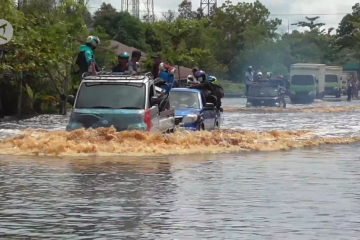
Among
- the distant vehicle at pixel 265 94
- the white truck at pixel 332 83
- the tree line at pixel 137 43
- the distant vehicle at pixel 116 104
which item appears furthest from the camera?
the white truck at pixel 332 83

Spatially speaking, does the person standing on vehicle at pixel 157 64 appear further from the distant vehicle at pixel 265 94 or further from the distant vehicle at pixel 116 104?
the distant vehicle at pixel 265 94

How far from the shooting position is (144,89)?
1917 cm

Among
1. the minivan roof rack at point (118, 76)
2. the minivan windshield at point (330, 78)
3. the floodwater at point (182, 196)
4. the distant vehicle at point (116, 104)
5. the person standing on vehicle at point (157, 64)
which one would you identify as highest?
the person standing on vehicle at point (157, 64)

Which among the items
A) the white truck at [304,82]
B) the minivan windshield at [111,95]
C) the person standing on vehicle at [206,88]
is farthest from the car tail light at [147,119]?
the white truck at [304,82]

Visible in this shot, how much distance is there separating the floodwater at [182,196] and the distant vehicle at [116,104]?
Answer: 1.42 ft

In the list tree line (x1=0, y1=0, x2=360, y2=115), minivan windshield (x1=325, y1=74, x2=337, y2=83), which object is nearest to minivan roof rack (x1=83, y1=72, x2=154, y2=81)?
tree line (x1=0, y1=0, x2=360, y2=115)

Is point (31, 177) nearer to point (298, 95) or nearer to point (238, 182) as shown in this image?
point (238, 182)

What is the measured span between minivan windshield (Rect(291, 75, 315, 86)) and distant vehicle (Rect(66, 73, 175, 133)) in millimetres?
43071

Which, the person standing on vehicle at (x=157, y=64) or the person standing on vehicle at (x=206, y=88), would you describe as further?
the person standing on vehicle at (x=206, y=88)

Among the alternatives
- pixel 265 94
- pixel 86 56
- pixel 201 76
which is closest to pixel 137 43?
pixel 265 94

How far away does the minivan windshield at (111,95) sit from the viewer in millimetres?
18984

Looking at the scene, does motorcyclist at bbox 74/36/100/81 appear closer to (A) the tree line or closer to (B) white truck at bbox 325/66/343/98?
(A) the tree line

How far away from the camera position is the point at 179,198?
12.2 meters

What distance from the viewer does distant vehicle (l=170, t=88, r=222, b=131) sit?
23.3m
